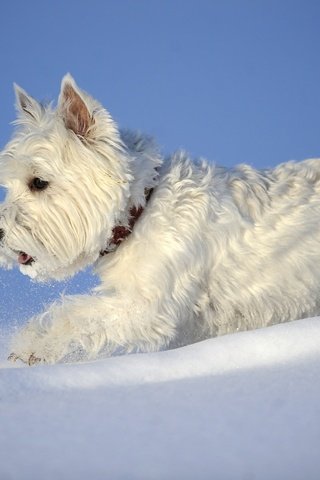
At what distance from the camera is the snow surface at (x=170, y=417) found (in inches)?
95.5

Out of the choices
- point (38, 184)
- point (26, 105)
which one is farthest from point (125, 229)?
point (26, 105)

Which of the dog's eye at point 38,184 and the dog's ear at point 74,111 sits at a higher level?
the dog's ear at point 74,111

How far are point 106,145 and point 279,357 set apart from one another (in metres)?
2.38

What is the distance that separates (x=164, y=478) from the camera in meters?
2.36

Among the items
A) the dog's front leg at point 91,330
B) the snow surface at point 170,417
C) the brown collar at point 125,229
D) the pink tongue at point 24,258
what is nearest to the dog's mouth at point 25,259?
the pink tongue at point 24,258

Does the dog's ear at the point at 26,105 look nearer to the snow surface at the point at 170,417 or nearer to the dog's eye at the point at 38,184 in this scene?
the dog's eye at the point at 38,184

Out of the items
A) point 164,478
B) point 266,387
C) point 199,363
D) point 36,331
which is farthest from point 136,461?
point 36,331

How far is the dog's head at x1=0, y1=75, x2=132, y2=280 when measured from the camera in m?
5.50

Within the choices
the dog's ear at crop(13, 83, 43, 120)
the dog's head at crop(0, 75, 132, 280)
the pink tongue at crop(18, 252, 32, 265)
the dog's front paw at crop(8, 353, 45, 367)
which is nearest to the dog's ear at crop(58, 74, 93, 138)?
the dog's head at crop(0, 75, 132, 280)

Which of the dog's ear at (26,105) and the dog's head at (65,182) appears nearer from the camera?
the dog's head at (65,182)

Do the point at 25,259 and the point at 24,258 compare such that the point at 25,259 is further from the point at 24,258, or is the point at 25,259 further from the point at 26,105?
the point at 26,105

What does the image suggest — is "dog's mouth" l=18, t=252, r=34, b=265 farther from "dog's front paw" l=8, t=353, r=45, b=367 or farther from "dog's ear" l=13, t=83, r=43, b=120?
"dog's ear" l=13, t=83, r=43, b=120

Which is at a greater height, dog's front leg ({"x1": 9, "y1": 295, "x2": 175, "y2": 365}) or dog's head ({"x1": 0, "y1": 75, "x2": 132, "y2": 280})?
dog's head ({"x1": 0, "y1": 75, "x2": 132, "y2": 280})

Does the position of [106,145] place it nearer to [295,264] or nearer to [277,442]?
[295,264]
